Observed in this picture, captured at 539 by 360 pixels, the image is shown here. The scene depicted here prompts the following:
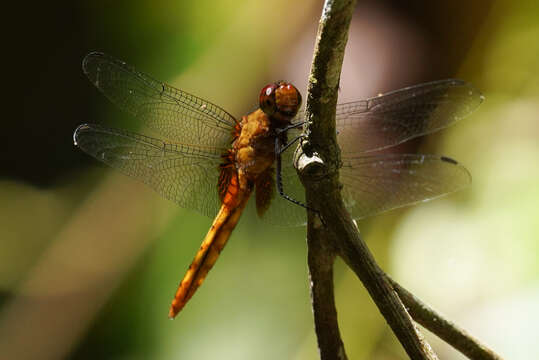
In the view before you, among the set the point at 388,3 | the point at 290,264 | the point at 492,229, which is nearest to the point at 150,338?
the point at 290,264

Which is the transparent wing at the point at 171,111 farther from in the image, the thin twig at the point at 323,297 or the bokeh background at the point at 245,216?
the thin twig at the point at 323,297

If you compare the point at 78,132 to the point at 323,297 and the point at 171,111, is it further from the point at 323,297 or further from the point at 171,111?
the point at 323,297

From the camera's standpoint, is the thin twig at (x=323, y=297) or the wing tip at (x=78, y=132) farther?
the wing tip at (x=78, y=132)

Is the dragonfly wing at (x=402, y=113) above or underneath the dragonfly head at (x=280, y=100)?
above

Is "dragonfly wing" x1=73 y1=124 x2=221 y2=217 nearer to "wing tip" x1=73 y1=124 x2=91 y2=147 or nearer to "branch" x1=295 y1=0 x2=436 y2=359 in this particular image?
"wing tip" x1=73 y1=124 x2=91 y2=147

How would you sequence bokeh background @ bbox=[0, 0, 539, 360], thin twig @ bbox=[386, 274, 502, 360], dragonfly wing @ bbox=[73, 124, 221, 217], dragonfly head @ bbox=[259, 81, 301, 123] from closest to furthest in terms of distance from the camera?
thin twig @ bbox=[386, 274, 502, 360] → dragonfly head @ bbox=[259, 81, 301, 123] → dragonfly wing @ bbox=[73, 124, 221, 217] → bokeh background @ bbox=[0, 0, 539, 360]

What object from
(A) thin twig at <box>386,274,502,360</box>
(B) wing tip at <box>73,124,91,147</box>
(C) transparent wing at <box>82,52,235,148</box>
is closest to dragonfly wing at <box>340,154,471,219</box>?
(C) transparent wing at <box>82,52,235,148</box>

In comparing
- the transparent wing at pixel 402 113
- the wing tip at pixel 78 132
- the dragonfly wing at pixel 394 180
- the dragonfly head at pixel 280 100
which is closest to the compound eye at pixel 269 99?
the dragonfly head at pixel 280 100

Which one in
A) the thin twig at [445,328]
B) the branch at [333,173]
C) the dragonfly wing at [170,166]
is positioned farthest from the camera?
the dragonfly wing at [170,166]
